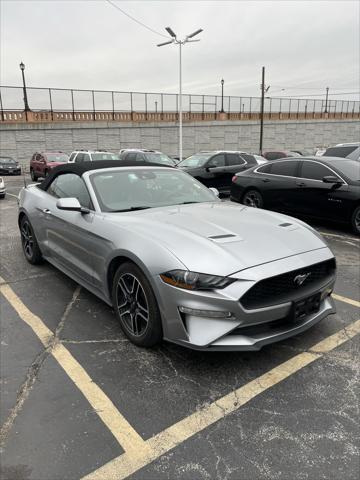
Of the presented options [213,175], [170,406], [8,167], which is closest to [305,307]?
[170,406]

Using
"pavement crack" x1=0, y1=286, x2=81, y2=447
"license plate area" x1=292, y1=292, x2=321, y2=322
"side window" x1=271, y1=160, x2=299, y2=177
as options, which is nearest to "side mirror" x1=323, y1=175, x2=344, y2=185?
"side window" x1=271, y1=160, x2=299, y2=177

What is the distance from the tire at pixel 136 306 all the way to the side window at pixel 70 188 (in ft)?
3.32

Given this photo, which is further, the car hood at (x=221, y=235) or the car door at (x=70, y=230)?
the car door at (x=70, y=230)

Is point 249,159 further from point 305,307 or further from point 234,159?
point 305,307

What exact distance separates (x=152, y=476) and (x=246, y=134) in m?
42.0

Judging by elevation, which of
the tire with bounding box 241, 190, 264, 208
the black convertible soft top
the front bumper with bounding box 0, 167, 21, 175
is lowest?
the front bumper with bounding box 0, 167, 21, 175

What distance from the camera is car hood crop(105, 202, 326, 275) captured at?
2645mm

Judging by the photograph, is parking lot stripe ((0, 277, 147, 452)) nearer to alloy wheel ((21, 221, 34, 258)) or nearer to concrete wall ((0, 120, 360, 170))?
alloy wheel ((21, 221, 34, 258))

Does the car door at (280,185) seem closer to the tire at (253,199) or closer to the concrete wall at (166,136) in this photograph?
the tire at (253,199)

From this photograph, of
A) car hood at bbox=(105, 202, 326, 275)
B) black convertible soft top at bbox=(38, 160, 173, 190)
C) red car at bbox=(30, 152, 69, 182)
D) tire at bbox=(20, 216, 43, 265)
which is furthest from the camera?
red car at bbox=(30, 152, 69, 182)

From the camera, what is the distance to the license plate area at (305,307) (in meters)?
2.72

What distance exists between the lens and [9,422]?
2.34 metres

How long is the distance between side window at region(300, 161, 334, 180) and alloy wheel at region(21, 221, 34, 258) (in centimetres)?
562

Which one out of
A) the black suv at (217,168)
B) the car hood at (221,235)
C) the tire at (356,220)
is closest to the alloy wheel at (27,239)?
the car hood at (221,235)
